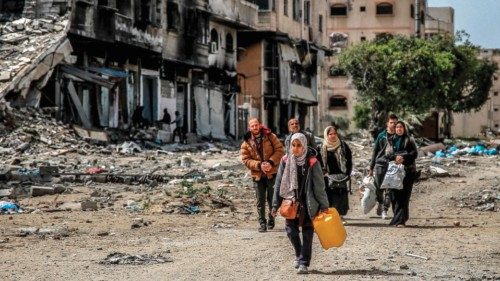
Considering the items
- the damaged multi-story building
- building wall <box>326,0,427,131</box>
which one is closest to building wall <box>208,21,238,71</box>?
the damaged multi-story building

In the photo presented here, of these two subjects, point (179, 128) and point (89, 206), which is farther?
point (179, 128)

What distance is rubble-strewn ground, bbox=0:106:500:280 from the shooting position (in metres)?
11.1

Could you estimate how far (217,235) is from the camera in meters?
15.1

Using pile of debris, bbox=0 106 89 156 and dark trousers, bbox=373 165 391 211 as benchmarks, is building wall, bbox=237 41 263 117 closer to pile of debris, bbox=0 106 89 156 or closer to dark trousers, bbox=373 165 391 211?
pile of debris, bbox=0 106 89 156

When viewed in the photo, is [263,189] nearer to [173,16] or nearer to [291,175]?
[291,175]

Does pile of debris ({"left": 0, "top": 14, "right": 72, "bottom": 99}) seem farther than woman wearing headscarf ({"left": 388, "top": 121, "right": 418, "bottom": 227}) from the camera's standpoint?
Yes

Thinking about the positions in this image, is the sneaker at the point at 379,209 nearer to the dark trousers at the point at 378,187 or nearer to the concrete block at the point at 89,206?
the dark trousers at the point at 378,187

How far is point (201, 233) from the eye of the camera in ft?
50.7

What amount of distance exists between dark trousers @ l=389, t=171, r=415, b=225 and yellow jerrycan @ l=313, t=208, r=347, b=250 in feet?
18.6

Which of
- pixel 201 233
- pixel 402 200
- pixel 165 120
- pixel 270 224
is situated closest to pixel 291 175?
pixel 201 233

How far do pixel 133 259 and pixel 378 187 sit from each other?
640cm

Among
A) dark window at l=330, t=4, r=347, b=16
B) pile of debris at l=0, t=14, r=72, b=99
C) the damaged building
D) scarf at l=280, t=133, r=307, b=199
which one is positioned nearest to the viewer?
scarf at l=280, t=133, r=307, b=199

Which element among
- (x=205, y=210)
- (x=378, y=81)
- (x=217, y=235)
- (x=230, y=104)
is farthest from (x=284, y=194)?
(x=378, y=81)

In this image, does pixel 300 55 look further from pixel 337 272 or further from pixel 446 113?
pixel 337 272
